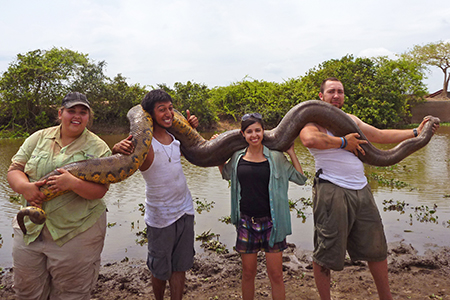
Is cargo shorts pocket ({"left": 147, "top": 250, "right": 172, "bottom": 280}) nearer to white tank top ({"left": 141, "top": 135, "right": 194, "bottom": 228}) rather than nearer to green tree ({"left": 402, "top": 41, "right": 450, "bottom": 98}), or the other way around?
white tank top ({"left": 141, "top": 135, "right": 194, "bottom": 228})

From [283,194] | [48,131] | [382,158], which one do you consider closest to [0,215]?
[48,131]

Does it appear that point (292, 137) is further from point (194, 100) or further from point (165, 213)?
point (194, 100)

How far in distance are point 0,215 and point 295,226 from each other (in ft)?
18.2

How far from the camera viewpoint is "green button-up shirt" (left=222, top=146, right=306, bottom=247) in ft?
9.84

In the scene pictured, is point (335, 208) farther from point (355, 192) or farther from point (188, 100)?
point (188, 100)

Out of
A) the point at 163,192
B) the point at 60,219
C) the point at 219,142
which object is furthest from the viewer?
the point at 219,142

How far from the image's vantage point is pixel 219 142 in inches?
151

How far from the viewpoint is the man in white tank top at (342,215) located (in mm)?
3158

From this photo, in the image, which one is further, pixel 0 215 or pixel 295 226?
pixel 0 215

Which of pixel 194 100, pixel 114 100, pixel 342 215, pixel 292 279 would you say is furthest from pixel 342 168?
pixel 114 100

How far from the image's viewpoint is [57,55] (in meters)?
24.3

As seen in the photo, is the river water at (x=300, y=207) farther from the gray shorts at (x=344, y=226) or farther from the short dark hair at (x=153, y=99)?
the short dark hair at (x=153, y=99)

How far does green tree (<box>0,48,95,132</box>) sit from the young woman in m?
23.5

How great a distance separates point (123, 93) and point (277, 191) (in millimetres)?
22172
